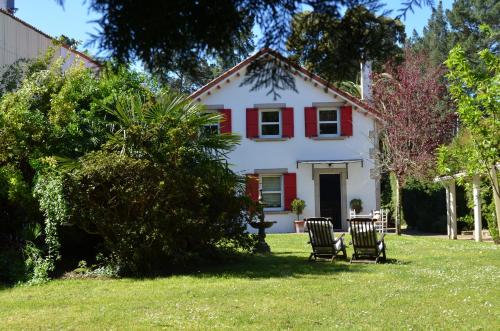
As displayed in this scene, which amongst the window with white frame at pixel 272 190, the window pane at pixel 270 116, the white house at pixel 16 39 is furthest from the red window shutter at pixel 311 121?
the white house at pixel 16 39

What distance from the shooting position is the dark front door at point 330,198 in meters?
25.2

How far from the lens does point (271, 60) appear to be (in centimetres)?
371

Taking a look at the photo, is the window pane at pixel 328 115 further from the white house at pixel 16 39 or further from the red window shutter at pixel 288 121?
the white house at pixel 16 39

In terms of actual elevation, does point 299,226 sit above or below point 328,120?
below

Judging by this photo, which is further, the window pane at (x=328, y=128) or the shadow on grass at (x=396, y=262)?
the window pane at (x=328, y=128)

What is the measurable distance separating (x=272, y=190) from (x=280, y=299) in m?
16.6

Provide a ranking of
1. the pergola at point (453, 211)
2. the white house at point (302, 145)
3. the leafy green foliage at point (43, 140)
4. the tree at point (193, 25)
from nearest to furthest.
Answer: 1. the tree at point (193, 25)
2. the leafy green foliage at point (43, 140)
3. the pergola at point (453, 211)
4. the white house at point (302, 145)

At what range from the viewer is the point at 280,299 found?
8.50m

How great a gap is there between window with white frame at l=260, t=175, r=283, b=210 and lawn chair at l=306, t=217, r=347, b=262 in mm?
11725

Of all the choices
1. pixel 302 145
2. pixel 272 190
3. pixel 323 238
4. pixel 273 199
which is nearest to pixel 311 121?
pixel 302 145

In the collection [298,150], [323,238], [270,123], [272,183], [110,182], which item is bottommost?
[323,238]

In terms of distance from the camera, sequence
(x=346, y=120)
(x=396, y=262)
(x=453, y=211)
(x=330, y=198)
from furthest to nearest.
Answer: (x=330, y=198) → (x=346, y=120) → (x=453, y=211) → (x=396, y=262)

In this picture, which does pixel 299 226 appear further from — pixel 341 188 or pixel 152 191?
pixel 152 191

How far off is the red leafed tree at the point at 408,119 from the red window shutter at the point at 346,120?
4.35 feet
